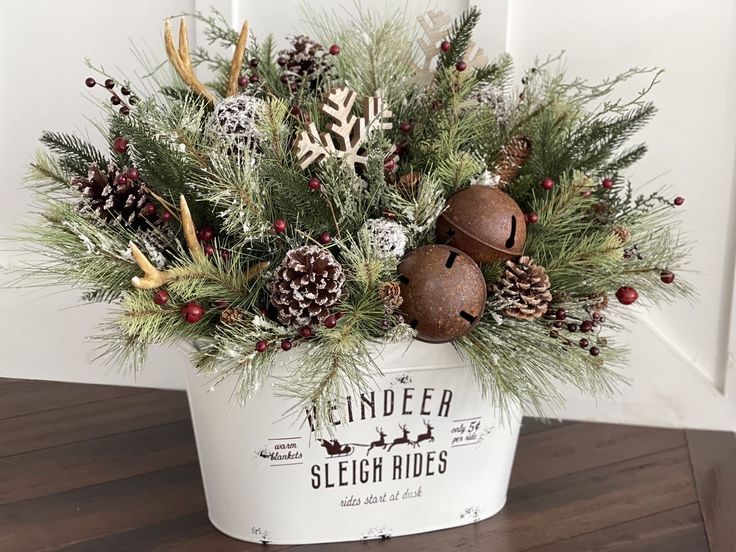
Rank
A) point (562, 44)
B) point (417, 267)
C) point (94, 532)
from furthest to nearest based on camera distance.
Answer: point (562, 44) < point (94, 532) < point (417, 267)

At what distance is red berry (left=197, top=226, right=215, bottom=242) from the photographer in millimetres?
773

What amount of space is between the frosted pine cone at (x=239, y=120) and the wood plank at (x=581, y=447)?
0.53 metres

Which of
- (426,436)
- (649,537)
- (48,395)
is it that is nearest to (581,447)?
(649,537)

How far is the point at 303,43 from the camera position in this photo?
0.96 meters

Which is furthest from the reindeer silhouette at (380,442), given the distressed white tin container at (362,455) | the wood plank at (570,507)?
the wood plank at (570,507)

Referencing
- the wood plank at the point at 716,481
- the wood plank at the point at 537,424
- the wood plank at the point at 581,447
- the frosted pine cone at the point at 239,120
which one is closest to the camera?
the frosted pine cone at the point at 239,120

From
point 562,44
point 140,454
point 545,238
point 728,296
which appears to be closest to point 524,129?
point 545,238

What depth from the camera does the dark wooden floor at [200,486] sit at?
0.85 meters

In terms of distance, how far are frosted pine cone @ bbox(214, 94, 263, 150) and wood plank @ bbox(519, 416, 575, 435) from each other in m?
0.60

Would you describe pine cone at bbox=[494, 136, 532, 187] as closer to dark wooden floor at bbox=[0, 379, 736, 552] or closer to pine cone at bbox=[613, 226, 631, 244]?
pine cone at bbox=[613, 226, 631, 244]

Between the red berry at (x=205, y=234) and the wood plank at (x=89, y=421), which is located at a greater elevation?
the red berry at (x=205, y=234)

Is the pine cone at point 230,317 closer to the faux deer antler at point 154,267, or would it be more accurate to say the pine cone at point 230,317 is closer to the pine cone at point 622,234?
the faux deer antler at point 154,267

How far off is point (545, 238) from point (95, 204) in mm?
454

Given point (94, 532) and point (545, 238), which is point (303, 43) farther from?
point (94, 532)
